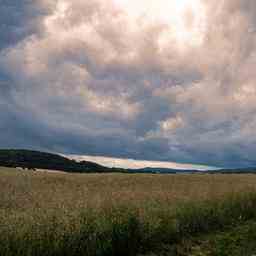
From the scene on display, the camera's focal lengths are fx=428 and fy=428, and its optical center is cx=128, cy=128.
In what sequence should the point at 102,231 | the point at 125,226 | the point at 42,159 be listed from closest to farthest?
the point at 102,231, the point at 125,226, the point at 42,159

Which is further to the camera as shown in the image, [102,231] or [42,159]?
[42,159]

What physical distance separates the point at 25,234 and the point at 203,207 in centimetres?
803

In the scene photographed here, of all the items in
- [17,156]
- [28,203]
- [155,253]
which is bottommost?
[155,253]

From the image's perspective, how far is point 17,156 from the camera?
126 meters

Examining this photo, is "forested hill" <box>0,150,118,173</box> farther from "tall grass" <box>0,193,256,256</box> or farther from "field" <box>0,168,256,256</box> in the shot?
"tall grass" <box>0,193,256,256</box>

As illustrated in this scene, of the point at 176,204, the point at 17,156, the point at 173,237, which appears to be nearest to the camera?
the point at 173,237

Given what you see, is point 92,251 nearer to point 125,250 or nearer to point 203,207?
point 125,250

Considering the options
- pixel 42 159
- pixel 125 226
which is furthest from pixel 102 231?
pixel 42 159

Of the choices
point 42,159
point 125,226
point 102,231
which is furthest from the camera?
point 42,159

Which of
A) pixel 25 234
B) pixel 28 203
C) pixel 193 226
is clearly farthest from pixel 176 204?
pixel 25 234

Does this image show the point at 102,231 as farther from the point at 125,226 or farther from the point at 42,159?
the point at 42,159

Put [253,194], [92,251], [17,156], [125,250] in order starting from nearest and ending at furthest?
[92,251], [125,250], [253,194], [17,156]

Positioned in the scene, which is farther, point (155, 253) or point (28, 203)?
point (28, 203)

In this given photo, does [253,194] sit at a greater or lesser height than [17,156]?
lesser
